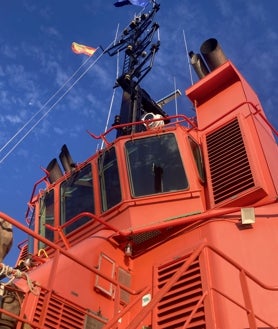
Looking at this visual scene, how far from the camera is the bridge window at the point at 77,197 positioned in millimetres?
10172

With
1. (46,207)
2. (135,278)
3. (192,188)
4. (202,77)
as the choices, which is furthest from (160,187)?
(202,77)

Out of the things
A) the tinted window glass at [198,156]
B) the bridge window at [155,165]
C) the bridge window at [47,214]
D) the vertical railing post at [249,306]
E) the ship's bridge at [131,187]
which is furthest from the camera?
the bridge window at [47,214]

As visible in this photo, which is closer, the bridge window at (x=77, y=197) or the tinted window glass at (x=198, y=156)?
the tinted window glass at (x=198, y=156)

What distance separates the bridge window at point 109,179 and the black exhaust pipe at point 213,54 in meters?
4.09

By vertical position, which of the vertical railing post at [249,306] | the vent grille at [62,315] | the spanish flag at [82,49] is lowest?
the vertical railing post at [249,306]

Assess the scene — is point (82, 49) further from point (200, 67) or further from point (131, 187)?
point (131, 187)

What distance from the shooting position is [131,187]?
936cm

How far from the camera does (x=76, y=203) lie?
1045 centimetres

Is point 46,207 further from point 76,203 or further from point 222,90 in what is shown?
point 222,90

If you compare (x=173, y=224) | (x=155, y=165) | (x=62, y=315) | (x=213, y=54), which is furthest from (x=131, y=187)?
(x=213, y=54)

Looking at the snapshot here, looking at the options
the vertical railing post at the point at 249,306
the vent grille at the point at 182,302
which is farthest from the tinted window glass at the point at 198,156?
the vertical railing post at the point at 249,306

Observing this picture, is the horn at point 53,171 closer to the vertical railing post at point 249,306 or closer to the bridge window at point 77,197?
the bridge window at point 77,197

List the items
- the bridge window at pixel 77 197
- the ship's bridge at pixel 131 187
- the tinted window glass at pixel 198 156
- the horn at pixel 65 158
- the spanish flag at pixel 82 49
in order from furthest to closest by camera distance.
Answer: the spanish flag at pixel 82 49
the horn at pixel 65 158
the bridge window at pixel 77 197
the tinted window glass at pixel 198 156
the ship's bridge at pixel 131 187

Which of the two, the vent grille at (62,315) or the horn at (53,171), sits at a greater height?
the horn at (53,171)
